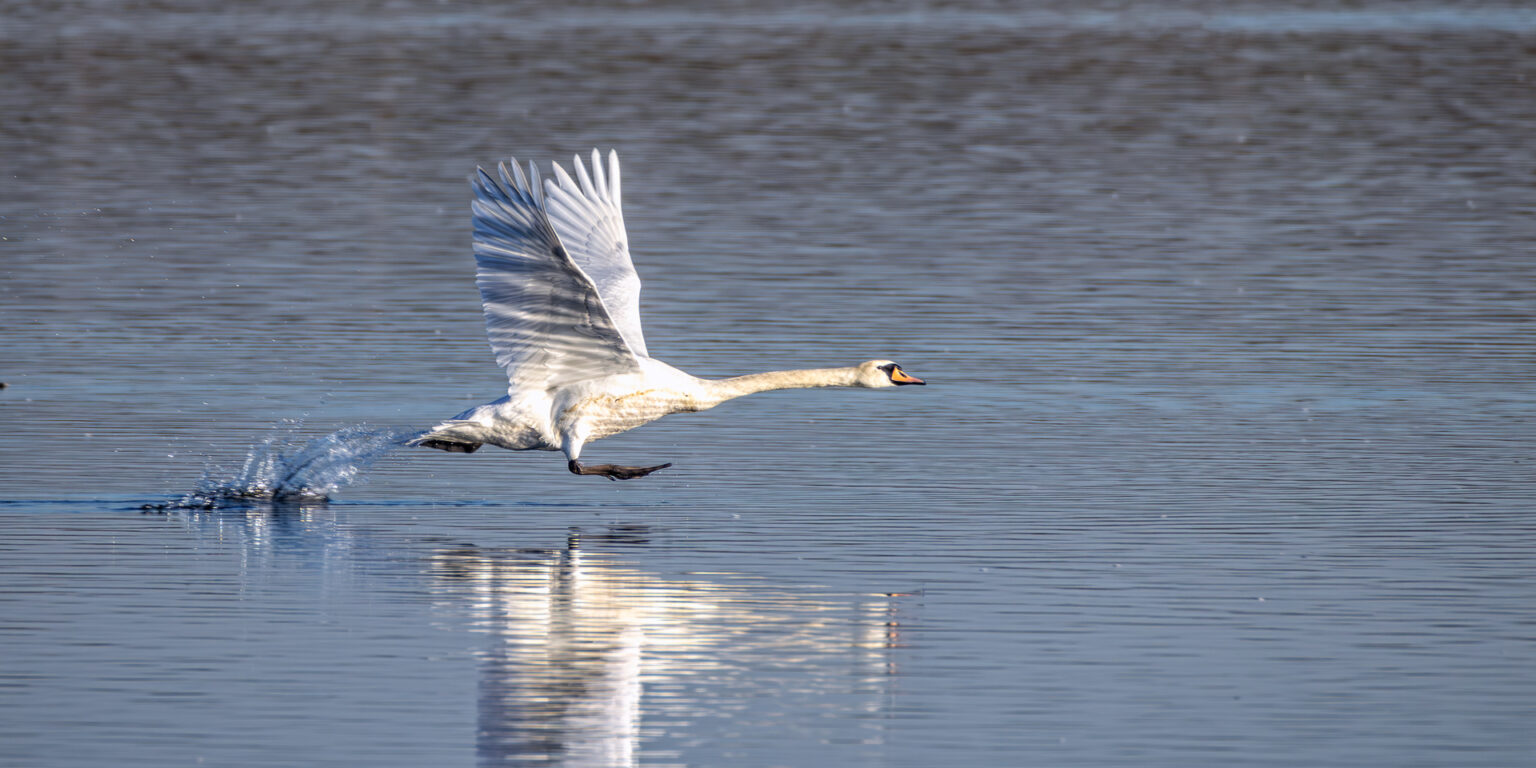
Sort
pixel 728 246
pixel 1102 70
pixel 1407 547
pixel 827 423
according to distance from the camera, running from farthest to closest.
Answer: pixel 1102 70 → pixel 728 246 → pixel 827 423 → pixel 1407 547

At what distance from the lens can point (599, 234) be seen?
1420 centimetres

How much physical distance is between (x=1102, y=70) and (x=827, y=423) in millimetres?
26872

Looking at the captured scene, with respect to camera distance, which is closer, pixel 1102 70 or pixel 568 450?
pixel 568 450

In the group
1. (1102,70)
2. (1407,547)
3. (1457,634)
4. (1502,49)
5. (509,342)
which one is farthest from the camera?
(1502,49)

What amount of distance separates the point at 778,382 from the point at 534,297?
1384mm

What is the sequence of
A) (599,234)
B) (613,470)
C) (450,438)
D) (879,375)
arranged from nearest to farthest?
(613,470) → (450,438) → (879,375) → (599,234)

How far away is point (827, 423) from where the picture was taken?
600 inches

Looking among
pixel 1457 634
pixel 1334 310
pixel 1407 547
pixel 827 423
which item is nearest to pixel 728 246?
pixel 1334 310

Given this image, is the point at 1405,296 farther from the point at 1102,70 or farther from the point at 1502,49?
the point at 1502,49

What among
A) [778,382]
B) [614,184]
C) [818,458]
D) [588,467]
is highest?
[614,184]

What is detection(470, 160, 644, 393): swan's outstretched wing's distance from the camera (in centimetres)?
1188

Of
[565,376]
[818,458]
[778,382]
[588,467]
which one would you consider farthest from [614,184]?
[818,458]

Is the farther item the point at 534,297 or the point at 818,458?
the point at 818,458

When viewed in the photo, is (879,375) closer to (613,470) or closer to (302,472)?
(613,470)
